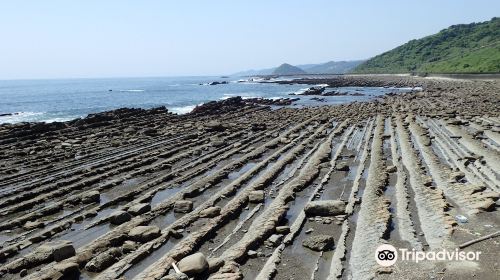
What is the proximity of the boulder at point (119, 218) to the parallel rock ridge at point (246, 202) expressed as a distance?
4 centimetres

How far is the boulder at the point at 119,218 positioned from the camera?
14787 mm

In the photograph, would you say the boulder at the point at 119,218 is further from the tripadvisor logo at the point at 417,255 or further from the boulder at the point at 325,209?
the tripadvisor logo at the point at 417,255

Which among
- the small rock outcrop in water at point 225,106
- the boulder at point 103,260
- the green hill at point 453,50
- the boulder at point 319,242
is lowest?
the small rock outcrop in water at point 225,106

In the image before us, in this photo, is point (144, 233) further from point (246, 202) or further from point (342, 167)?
point (342, 167)

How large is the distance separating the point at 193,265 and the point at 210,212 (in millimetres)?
4560

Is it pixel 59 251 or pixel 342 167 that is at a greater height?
pixel 59 251

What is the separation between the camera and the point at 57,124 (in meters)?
41.2

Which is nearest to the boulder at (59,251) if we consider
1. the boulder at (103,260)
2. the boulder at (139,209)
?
the boulder at (103,260)

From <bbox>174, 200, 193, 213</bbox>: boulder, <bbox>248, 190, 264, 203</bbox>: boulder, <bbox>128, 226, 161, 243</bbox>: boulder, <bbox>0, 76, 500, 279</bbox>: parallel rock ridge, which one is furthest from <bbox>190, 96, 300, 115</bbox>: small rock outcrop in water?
<bbox>128, 226, 161, 243</bbox>: boulder

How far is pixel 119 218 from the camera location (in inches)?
583

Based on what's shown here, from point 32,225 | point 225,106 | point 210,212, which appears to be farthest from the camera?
point 225,106

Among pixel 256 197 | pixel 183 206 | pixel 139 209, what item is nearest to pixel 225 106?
pixel 256 197

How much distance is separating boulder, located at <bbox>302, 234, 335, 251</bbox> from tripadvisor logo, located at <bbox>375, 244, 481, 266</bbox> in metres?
1.39

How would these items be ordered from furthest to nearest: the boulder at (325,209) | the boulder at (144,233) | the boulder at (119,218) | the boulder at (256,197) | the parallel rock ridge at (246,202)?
the boulder at (256,197) < the boulder at (119,218) < the boulder at (325,209) < the boulder at (144,233) < the parallel rock ridge at (246,202)
